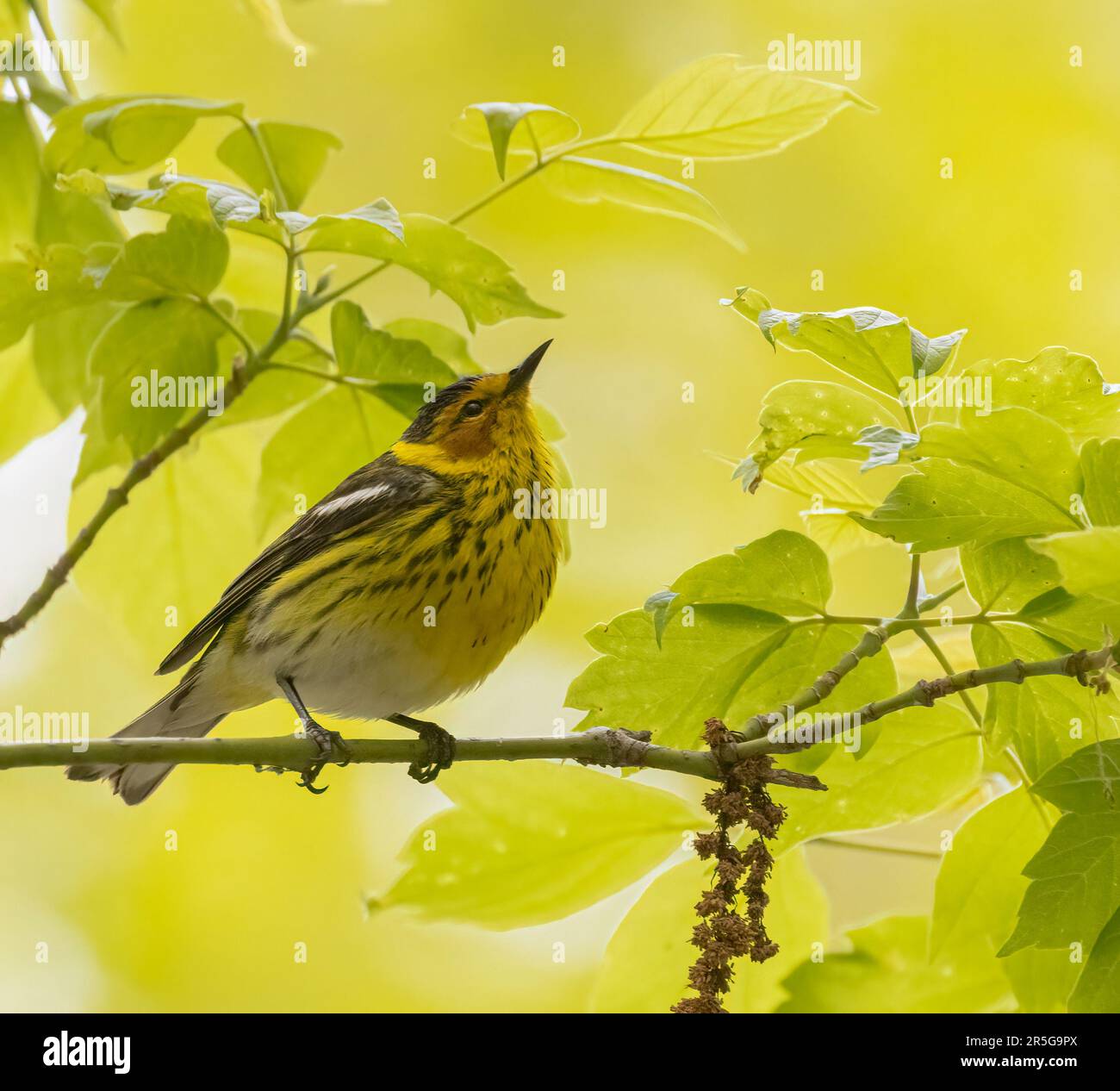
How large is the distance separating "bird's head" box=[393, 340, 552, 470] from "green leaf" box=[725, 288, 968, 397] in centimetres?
203

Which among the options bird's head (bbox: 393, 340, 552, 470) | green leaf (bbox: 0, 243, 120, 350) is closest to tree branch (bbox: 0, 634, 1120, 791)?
green leaf (bbox: 0, 243, 120, 350)

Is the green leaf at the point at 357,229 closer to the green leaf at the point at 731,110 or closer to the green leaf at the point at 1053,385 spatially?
the green leaf at the point at 731,110

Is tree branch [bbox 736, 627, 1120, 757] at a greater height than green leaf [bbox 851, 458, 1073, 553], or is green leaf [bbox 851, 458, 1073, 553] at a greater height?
green leaf [bbox 851, 458, 1073, 553]

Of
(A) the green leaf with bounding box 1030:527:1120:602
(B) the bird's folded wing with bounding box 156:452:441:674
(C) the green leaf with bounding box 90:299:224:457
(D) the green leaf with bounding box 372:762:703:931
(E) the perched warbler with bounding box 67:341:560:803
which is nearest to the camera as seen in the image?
(A) the green leaf with bounding box 1030:527:1120:602

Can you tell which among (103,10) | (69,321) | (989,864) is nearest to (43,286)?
(69,321)

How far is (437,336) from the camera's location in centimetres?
265

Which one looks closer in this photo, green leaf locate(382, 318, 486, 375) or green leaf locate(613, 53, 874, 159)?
green leaf locate(613, 53, 874, 159)

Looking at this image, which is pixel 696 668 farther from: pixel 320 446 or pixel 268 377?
pixel 268 377

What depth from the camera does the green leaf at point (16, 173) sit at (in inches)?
106

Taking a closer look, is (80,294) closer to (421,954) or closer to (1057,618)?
(1057,618)

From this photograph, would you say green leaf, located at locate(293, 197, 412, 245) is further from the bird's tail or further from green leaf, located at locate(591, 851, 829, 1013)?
the bird's tail

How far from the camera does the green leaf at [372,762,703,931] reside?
221cm

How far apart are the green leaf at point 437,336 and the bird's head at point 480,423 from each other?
105 cm

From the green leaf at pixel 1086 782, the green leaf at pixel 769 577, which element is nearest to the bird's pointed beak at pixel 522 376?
the green leaf at pixel 769 577
